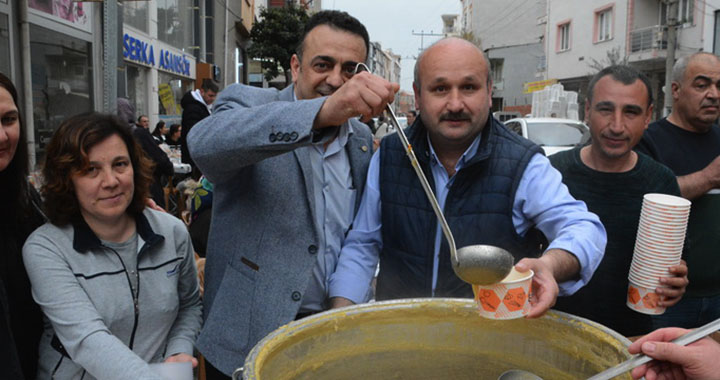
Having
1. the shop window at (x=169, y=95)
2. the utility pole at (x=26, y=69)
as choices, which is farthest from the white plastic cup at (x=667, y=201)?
the shop window at (x=169, y=95)

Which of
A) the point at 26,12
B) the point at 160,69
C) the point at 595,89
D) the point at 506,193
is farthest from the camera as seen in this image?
the point at 160,69

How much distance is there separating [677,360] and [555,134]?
9.38m

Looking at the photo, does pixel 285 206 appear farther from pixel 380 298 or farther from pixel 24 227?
pixel 24 227

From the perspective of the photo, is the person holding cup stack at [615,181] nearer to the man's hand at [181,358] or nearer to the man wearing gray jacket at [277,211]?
the man wearing gray jacket at [277,211]

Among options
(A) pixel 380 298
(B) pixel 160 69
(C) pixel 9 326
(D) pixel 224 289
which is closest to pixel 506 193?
(A) pixel 380 298

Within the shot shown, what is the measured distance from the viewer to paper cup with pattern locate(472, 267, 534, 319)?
1.18 m

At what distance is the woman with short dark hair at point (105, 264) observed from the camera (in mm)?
1510

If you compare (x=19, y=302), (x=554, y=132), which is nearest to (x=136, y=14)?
(x=554, y=132)

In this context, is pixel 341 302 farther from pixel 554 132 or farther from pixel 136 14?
pixel 136 14

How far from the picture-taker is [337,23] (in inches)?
68.1

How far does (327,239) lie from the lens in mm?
1715

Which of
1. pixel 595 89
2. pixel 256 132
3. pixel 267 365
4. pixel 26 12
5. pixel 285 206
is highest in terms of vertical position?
pixel 26 12

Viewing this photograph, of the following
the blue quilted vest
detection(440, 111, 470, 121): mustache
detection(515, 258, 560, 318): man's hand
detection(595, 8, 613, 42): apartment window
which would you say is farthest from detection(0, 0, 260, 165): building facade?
detection(595, 8, 613, 42): apartment window

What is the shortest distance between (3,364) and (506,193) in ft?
4.61
